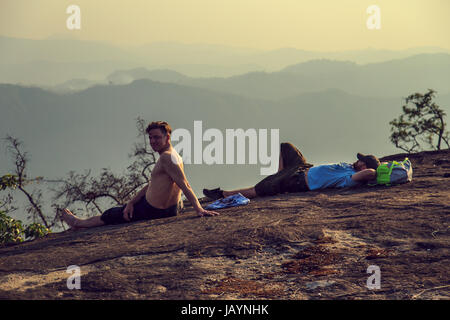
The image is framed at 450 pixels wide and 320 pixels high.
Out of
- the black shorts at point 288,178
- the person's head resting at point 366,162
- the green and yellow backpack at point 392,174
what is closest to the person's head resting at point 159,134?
the black shorts at point 288,178

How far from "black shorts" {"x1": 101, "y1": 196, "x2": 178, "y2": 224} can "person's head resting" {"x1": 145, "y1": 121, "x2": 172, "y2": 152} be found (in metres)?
0.88

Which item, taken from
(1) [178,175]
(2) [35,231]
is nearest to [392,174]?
(1) [178,175]

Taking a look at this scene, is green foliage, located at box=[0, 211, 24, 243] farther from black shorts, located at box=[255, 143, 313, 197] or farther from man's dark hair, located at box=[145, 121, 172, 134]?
black shorts, located at box=[255, 143, 313, 197]

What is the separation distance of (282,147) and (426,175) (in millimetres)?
2416

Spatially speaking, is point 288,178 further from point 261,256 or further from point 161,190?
point 261,256

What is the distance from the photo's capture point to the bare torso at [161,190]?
6.34 meters

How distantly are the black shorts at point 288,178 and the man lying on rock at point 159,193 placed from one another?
160 centimetres

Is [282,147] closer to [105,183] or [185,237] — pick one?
[185,237]

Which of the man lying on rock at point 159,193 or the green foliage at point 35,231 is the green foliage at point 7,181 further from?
the man lying on rock at point 159,193

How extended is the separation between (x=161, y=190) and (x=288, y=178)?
2.16 m

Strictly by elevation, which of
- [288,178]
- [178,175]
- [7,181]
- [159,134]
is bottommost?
[7,181]

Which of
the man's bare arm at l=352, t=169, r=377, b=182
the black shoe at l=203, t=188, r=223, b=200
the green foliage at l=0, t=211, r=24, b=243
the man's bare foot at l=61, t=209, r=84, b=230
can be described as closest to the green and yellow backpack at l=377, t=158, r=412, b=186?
the man's bare arm at l=352, t=169, r=377, b=182

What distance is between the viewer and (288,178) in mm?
7648
